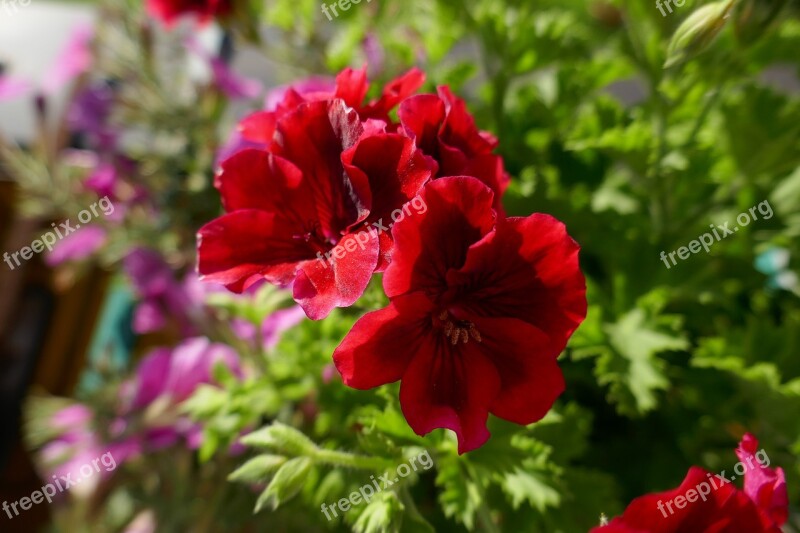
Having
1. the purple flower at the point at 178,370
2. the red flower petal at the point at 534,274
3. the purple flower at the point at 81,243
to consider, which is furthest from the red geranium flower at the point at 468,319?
the purple flower at the point at 81,243

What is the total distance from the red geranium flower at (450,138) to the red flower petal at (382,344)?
0.08 m

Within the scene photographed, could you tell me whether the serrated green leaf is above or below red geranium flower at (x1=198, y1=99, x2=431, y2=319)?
below

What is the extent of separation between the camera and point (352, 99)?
37 cm

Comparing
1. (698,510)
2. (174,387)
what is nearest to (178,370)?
(174,387)

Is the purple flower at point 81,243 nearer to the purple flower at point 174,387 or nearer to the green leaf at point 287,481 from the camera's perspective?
the purple flower at point 174,387

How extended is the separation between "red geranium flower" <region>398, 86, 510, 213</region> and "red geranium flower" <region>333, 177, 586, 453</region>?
1.6 inches

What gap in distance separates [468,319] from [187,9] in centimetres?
61

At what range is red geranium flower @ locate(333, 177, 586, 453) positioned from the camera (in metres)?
0.31

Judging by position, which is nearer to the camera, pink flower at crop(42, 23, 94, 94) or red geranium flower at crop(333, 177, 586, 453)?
red geranium flower at crop(333, 177, 586, 453)

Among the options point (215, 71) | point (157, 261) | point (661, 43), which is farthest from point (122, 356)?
point (661, 43)

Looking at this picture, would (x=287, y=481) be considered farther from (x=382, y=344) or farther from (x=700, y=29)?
(x=700, y=29)

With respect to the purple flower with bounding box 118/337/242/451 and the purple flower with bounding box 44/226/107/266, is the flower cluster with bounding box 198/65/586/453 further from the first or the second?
the purple flower with bounding box 44/226/107/266

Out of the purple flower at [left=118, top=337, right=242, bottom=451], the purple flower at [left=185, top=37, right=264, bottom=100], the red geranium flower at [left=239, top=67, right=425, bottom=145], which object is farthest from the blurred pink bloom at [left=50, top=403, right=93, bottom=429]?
the red geranium flower at [left=239, top=67, right=425, bottom=145]

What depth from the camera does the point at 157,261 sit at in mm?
823
